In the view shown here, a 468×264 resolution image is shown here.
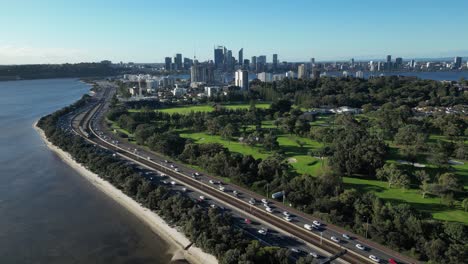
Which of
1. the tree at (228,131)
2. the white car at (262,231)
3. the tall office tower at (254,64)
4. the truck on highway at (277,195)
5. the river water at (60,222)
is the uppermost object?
the tall office tower at (254,64)

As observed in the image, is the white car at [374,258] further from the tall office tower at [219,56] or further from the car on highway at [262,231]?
the tall office tower at [219,56]

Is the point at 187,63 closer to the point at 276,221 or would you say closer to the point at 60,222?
the point at 60,222

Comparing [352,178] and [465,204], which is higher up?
[465,204]

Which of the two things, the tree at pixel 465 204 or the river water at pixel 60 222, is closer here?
the river water at pixel 60 222

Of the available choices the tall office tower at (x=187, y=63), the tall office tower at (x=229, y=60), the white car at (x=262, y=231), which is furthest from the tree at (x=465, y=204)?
the tall office tower at (x=187, y=63)

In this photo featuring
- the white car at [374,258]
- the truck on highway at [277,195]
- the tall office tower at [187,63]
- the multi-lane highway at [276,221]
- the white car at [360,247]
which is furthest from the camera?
the tall office tower at [187,63]

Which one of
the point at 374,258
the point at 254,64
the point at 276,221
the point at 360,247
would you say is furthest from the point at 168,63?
the point at 374,258
